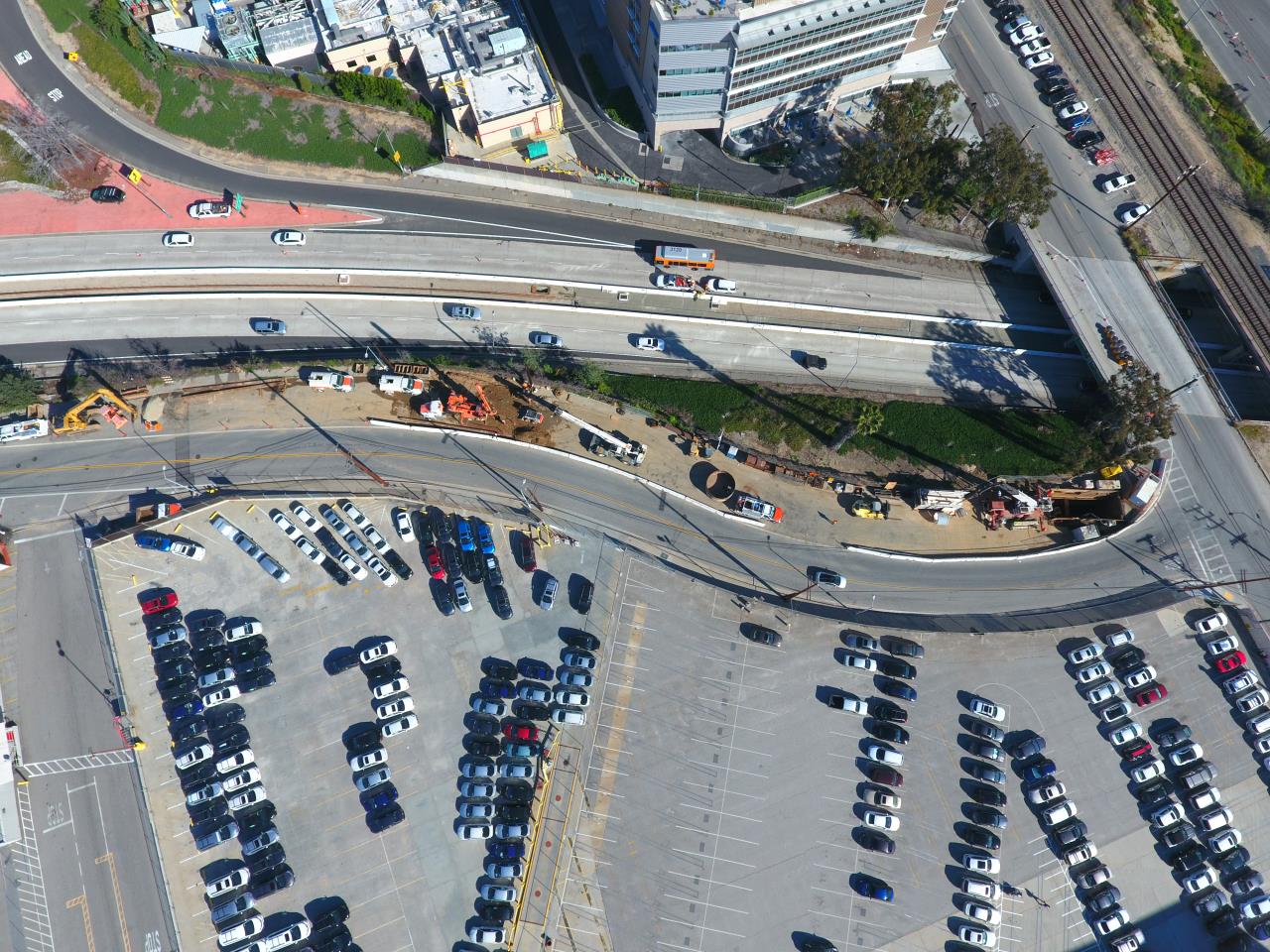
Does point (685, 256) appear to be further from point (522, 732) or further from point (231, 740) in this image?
point (231, 740)

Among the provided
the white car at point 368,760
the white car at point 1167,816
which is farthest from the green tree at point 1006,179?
the white car at point 368,760

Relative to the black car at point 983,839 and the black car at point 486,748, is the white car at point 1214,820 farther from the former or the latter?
the black car at point 486,748

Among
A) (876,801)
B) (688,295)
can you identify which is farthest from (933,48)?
(876,801)

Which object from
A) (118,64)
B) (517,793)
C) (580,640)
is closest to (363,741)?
(517,793)

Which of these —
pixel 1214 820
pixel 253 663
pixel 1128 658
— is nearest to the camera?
pixel 1214 820

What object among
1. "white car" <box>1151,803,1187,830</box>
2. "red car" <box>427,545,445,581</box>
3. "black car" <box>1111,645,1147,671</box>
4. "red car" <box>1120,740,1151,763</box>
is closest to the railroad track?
"black car" <box>1111,645,1147,671</box>

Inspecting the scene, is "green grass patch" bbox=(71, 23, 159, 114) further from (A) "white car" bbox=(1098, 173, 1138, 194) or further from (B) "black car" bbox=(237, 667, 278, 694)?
(A) "white car" bbox=(1098, 173, 1138, 194)
